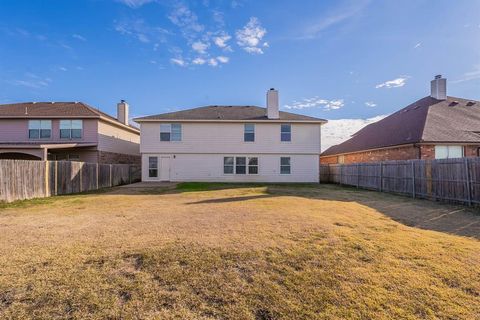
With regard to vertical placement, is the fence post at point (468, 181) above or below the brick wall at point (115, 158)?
below

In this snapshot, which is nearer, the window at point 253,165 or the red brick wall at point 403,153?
the red brick wall at point 403,153

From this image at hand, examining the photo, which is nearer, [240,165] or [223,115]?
[240,165]

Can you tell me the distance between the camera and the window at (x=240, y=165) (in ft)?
65.9

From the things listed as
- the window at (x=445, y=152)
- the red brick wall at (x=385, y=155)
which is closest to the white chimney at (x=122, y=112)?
the red brick wall at (x=385, y=155)

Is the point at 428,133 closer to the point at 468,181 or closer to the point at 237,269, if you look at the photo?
the point at 468,181

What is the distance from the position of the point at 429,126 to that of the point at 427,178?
8.14 metres

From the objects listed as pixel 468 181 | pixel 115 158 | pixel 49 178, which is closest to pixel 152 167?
pixel 115 158

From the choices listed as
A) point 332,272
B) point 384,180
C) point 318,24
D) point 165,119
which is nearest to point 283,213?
point 332,272

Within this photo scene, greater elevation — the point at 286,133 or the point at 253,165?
the point at 286,133

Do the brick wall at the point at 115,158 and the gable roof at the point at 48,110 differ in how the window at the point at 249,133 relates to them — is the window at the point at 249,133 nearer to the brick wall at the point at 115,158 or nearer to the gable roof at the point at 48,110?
the gable roof at the point at 48,110

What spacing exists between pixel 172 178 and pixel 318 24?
47.1 ft

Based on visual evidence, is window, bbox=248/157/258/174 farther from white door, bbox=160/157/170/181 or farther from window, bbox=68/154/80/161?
window, bbox=68/154/80/161

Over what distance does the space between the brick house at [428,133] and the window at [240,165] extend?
10.8 metres

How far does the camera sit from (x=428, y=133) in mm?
16984
